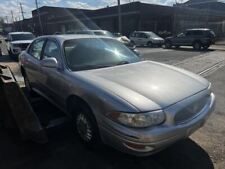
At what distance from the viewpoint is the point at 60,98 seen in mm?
4086

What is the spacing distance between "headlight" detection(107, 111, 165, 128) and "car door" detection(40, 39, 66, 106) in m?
1.43

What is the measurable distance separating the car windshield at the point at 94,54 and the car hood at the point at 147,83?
0.23 m

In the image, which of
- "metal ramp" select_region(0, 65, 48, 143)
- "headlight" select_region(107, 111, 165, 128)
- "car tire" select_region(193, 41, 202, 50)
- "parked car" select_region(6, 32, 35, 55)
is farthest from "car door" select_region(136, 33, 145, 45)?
"headlight" select_region(107, 111, 165, 128)

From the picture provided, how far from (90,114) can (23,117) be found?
1120mm

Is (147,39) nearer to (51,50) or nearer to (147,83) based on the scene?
(51,50)

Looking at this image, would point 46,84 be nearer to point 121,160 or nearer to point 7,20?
point 121,160

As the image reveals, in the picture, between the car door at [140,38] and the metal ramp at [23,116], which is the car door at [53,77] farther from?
the car door at [140,38]

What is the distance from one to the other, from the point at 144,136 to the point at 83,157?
1.14 m

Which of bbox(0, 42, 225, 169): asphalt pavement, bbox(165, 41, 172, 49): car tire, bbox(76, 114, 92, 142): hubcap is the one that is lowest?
bbox(165, 41, 172, 49): car tire

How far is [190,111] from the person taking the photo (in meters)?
3.10

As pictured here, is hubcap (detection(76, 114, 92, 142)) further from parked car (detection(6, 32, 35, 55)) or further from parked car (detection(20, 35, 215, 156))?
parked car (detection(6, 32, 35, 55))

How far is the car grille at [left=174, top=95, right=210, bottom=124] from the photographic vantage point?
2918 millimetres

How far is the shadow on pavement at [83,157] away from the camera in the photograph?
3232mm

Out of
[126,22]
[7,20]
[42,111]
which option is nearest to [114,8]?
[126,22]
